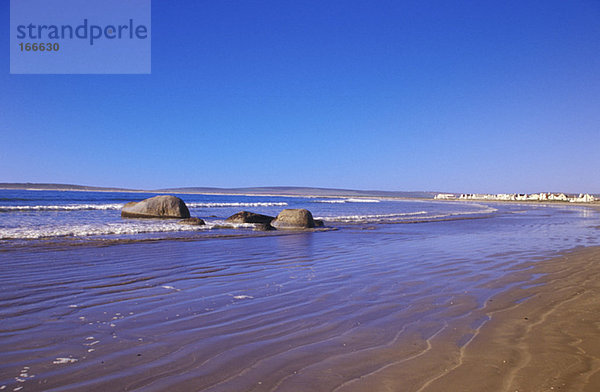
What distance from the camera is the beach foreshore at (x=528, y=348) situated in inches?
96.0

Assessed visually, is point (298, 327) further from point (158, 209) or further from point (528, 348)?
point (158, 209)

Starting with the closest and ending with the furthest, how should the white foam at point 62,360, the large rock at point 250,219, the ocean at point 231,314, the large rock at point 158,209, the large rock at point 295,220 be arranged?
the ocean at point 231,314, the white foam at point 62,360, the large rock at point 295,220, the large rock at point 250,219, the large rock at point 158,209

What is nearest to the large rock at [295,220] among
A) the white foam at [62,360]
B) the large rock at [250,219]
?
the large rock at [250,219]

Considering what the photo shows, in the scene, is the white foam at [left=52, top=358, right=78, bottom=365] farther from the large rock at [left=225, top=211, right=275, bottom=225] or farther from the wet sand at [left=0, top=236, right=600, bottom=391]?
the large rock at [left=225, top=211, right=275, bottom=225]

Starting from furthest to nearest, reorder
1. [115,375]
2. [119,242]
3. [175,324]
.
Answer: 1. [119,242]
2. [175,324]
3. [115,375]

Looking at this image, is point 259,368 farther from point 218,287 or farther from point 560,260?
point 560,260

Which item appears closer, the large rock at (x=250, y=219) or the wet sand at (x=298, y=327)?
the wet sand at (x=298, y=327)

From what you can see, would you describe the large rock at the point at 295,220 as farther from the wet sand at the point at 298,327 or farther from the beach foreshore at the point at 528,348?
the beach foreshore at the point at 528,348

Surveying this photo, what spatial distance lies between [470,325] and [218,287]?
3.07m

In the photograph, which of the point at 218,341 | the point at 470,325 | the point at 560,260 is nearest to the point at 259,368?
the point at 218,341

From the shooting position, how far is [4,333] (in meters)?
3.31

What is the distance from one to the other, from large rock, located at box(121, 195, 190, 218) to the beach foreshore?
16.2m

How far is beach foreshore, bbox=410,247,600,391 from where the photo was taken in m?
2.44

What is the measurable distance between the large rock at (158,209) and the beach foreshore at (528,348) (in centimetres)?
1621
